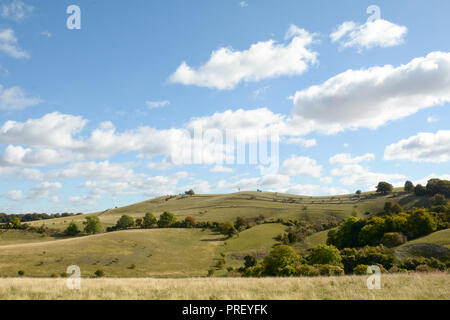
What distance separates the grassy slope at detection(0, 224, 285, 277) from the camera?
63.3 m

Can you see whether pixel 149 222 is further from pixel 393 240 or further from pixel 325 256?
pixel 325 256

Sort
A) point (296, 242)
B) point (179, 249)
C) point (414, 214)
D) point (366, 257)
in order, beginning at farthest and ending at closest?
point (296, 242) → point (179, 249) → point (414, 214) → point (366, 257)

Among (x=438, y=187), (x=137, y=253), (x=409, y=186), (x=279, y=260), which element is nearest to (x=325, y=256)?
(x=279, y=260)

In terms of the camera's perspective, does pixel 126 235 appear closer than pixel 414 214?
No

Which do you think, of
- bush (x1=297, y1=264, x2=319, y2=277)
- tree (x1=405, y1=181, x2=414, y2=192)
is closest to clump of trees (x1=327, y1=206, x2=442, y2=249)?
bush (x1=297, y1=264, x2=319, y2=277)

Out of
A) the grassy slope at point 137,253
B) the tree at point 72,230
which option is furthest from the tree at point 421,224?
the tree at point 72,230

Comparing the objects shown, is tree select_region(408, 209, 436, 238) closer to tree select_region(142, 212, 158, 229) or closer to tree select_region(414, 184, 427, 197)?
tree select_region(414, 184, 427, 197)

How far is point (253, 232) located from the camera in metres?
110

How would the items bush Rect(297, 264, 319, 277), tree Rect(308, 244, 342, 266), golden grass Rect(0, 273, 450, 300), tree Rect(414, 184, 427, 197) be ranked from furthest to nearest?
tree Rect(414, 184, 427, 197)
tree Rect(308, 244, 342, 266)
bush Rect(297, 264, 319, 277)
golden grass Rect(0, 273, 450, 300)

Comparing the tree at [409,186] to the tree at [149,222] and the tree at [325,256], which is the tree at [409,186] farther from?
the tree at [325,256]

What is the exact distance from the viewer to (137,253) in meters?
82.4

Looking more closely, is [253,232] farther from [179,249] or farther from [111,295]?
[111,295]
